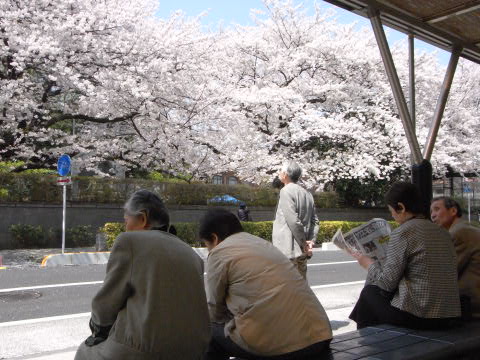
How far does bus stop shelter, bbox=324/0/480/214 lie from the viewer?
13.5 ft

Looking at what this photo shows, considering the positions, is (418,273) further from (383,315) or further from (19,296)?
(19,296)

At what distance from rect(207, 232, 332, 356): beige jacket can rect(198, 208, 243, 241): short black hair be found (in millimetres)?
107

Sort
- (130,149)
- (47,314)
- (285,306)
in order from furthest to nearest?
(130,149)
(47,314)
(285,306)

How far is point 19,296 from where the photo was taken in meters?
8.24

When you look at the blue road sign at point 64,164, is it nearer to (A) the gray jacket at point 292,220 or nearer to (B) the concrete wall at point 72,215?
(B) the concrete wall at point 72,215

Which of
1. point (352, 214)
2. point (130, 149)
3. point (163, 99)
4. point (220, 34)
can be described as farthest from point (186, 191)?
point (352, 214)

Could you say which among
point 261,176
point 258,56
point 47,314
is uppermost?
point 258,56

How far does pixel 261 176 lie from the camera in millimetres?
20062

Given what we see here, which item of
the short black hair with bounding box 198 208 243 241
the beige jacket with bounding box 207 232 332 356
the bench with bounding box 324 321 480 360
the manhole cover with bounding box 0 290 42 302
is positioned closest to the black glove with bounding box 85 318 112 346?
the beige jacket with bounding box 207 232 332 356

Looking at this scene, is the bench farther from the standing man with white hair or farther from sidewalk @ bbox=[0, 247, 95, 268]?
sidewalk @ bbox=[0, 247, 95, 268]

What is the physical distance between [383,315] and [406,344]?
0.43 metres

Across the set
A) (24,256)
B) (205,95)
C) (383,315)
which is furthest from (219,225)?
(205,95)

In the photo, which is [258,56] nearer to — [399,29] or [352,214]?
[352,214]

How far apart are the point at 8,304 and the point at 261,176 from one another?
13419 millimetres
